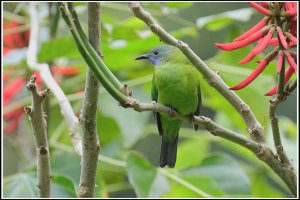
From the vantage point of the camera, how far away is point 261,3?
3.86 feet

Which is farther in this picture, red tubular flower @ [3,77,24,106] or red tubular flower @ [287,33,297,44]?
red tubular flower @ [3,77,24,106]

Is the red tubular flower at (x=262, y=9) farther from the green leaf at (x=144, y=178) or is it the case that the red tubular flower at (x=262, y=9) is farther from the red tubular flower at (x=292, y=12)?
the green leaf at (x=144, y=178)

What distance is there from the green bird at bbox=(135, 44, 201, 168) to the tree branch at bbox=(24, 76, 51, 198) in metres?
1.04

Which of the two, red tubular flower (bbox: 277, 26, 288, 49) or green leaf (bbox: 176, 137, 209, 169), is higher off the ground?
red tubular flower (bbox: 277, 26, 288, 49)

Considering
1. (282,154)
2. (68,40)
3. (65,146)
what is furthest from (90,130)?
(65,146)

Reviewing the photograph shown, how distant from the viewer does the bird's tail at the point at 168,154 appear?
2.33m

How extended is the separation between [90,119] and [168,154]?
1141 millimetres

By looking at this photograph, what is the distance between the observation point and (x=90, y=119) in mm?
1266

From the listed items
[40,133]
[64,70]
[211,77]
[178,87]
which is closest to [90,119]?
[40,133]

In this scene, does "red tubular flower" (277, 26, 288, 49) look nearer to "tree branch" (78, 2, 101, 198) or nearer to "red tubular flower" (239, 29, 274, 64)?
"red tubular flower" (239, 29, 274, 64)

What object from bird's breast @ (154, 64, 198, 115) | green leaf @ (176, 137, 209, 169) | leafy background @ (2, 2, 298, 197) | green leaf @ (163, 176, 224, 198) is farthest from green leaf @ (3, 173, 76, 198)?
green leaf @ (176, 137, 209, 169)

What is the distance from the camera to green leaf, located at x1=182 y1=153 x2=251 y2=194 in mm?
2385

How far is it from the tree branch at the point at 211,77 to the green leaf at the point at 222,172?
1.12 m

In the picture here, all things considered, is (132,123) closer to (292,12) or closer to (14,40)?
(14,40)
